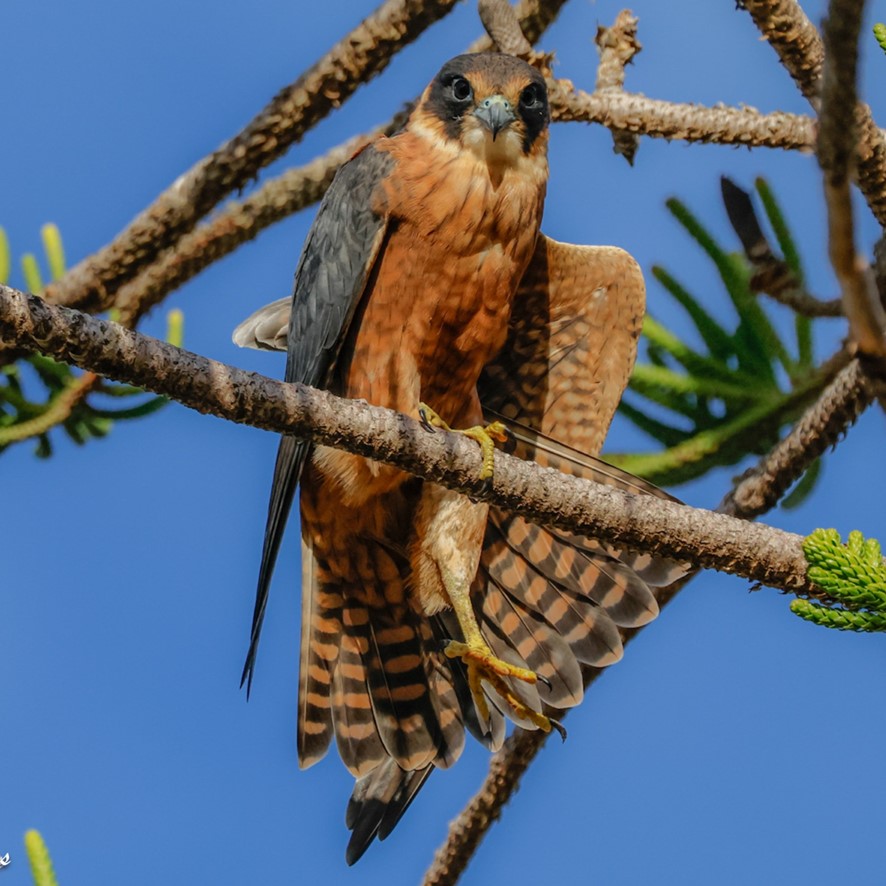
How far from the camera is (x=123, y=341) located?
2232 mm

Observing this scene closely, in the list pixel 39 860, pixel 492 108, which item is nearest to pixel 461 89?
pixel 492 108

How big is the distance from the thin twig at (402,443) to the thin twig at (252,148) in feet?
4.71

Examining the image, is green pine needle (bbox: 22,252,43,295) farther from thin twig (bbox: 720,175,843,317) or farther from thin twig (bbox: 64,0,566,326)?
thin twig (bbox: 720,175,843,317)

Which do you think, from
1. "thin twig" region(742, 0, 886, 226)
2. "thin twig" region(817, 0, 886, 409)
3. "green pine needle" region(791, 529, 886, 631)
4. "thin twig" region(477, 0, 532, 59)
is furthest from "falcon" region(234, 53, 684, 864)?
"thin twig" region(817, 0, 886, 409)

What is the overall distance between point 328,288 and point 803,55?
1.49 meters

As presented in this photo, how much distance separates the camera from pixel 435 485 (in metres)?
3.65

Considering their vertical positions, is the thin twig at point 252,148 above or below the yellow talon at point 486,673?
above

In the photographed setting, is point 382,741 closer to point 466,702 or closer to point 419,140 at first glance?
point 466,702

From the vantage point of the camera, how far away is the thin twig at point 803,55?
3.25 metres

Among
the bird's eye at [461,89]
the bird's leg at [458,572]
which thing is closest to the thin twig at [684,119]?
the bird's eye at [461,89]

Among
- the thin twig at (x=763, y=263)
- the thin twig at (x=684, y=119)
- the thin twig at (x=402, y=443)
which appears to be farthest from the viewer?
the thin twig at (x=684, y=119)

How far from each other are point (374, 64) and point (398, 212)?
46cm

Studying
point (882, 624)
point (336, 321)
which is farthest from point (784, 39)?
point (882, 624)

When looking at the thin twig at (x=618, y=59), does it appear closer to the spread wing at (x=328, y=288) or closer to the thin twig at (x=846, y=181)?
the spread wing at (x=328, y=288)
